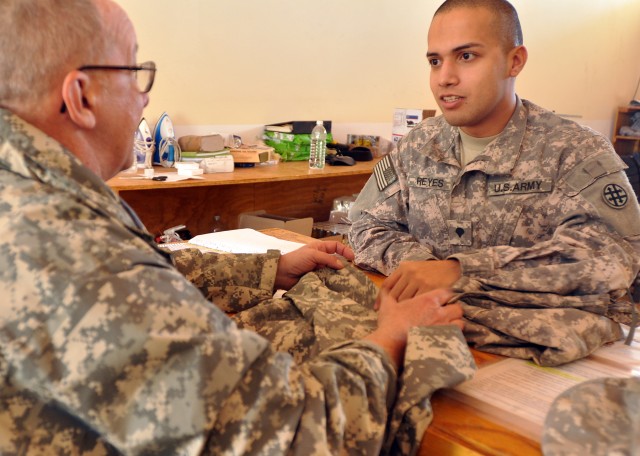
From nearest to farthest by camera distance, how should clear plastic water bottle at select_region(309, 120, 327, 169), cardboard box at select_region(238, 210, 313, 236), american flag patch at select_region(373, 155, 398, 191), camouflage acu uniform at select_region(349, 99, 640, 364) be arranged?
camouflage acu uniform at select_region(349, 99, 640, 364)
american flag patch at select_region(373, 155, 398, 191)
cardboard box at select_region(238, 210, 313, 236)
clear plastic water bottle at select_region(309, 120, 327, 169)

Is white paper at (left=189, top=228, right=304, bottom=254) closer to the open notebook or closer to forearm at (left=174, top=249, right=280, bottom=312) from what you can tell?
the open notebook

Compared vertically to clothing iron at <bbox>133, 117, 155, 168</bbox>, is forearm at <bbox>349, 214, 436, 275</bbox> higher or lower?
lower

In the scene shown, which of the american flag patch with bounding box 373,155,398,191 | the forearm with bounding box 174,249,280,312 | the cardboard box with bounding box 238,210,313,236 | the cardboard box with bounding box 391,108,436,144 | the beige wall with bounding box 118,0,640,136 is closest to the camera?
the forearm with bounding box 174,249,280,312

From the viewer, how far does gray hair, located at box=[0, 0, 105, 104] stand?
864 millimetres

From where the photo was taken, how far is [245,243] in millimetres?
1855

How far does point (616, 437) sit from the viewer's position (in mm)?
850

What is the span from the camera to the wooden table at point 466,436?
34.3 inches

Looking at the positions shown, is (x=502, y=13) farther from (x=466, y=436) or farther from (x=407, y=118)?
(x=407, y=118)

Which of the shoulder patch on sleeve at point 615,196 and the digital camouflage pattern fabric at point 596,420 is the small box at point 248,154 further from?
the digital camouflage pattern fabric at point 596,420

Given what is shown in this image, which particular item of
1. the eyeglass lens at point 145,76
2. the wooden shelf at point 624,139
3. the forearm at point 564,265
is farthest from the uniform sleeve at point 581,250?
the wooden shelf at point 624,139

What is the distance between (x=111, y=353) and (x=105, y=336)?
0.02 metres

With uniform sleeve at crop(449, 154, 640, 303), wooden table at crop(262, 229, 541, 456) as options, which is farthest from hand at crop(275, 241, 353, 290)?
wooden table at crop(262, 229, 541, 456)

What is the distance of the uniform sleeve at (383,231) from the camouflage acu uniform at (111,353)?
82 centimetres

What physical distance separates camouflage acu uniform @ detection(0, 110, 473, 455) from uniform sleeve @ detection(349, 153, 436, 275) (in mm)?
818
